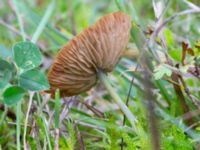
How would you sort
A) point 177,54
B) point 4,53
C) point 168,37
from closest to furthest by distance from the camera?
point 177,54
point 168,37
point 4,53

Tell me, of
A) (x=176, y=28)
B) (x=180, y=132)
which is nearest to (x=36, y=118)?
(x=180, y=132)

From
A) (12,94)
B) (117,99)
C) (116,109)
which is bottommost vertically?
(116,109)

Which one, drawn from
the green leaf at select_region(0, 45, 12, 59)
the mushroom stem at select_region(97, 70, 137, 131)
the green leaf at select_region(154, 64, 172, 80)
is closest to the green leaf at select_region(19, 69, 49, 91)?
the mushroom stem at select_region(97, 70, 137, 131)

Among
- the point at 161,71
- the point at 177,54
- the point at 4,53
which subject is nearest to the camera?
the point at 161,71

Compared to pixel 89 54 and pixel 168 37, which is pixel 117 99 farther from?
pixel 168 37

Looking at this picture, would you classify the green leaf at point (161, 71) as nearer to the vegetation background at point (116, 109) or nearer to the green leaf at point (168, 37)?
the vegetation background at point (116, 109)

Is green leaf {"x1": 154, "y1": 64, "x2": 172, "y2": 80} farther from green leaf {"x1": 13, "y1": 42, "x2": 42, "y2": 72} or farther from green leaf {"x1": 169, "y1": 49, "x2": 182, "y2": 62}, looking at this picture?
green leaf {"x1": 13, "y1": 42, "x2": 42, "y2": 72}

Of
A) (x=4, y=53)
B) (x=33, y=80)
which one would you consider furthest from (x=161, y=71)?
(x=4, y=53)
